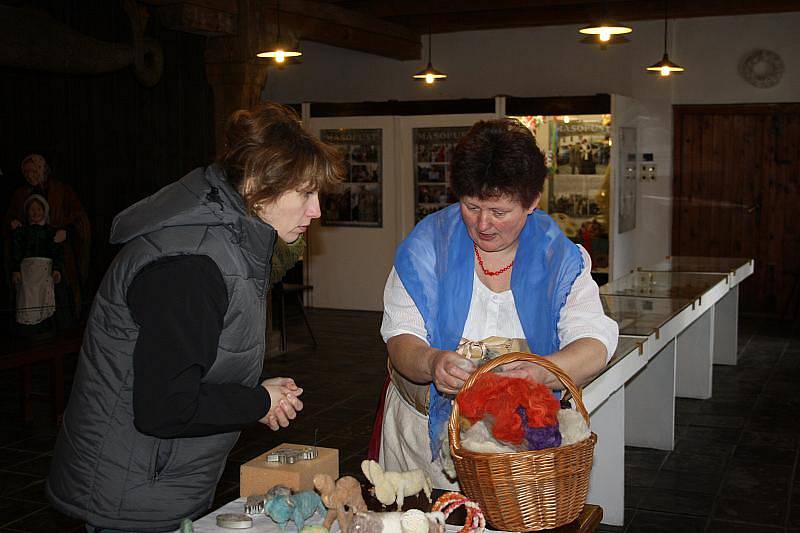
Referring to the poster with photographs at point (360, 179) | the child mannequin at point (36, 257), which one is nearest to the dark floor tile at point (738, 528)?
the child mannequin at point (36, 257)

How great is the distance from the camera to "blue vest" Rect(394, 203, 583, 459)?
8.35 ft

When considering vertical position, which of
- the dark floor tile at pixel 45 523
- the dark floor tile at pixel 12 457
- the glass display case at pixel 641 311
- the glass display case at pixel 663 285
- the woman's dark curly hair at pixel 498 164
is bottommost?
the dark floor tile at pixel 45 523

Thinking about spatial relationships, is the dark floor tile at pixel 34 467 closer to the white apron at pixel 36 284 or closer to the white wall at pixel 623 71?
the white apron at pixel 36 284

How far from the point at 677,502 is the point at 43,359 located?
4151mm

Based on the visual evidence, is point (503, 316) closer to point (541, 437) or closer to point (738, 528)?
point (541, 437)

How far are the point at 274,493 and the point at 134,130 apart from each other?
26.0 feet

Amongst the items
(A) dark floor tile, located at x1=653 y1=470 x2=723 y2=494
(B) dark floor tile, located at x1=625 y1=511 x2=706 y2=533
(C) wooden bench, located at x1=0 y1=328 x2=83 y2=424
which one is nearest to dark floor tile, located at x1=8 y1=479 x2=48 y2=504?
(C) wooden bench, located at x1=0 y1=328 x2=83 y2=424

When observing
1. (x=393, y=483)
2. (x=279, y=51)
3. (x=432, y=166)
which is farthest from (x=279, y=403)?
(x=432, y=166)

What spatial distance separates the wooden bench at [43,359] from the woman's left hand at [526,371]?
4553 millimetres

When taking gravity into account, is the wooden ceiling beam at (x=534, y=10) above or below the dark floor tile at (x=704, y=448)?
above

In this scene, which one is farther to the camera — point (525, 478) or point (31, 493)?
point (31, 493)

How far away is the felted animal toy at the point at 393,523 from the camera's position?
1.99 m

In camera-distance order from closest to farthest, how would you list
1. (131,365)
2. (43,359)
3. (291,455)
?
1. (131,365)
2. (291,455)
3. (43,359)

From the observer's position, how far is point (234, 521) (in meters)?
2.11
